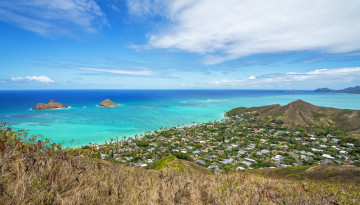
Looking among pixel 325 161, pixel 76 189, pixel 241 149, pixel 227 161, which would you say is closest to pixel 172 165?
pixel 76 189

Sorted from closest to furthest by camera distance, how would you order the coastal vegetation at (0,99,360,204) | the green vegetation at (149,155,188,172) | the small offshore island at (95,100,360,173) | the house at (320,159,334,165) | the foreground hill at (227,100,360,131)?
1. the coastal vegetation at (0,99,360,204)
2. the green vegetation at (149,155,188,172)
3. the house at (320,159,334,165)
4. the small offshore island at (95,100,360,173)
5. the foreground hill at (227,100,360,131)

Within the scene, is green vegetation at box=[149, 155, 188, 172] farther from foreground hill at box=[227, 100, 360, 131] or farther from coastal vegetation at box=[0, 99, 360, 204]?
foreground hill at box=[227, 100, 360, 131]

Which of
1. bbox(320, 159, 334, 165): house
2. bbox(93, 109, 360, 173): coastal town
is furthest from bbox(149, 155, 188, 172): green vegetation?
bbox(320, 159, 334, 165): house

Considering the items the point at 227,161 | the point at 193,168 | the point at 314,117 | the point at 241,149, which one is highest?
the point at 193,168

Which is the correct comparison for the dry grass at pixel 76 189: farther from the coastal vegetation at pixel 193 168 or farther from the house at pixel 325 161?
the house at pixel 325 161

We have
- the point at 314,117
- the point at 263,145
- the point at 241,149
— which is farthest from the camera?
the point at 314,117

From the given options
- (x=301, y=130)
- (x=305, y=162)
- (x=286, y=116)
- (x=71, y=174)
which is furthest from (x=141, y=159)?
(x=286, y=116)

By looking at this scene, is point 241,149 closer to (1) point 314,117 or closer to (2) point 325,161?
(2) point 325,161

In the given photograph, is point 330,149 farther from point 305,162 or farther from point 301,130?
point 301,130
